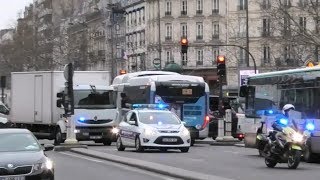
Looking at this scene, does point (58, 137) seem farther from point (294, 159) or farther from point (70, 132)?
point (294, 159)

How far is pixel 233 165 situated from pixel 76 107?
15108 millimetres

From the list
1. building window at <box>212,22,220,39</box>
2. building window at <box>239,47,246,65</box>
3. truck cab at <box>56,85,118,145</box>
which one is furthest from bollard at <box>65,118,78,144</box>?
building window at <box>212,22,220,39</box>

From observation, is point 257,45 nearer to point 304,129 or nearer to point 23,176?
point 304,129

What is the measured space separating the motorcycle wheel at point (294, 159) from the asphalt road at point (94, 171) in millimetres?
3900

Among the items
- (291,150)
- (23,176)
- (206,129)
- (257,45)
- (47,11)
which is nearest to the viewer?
(23,176)

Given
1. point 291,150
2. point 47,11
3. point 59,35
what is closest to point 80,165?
point 291,150

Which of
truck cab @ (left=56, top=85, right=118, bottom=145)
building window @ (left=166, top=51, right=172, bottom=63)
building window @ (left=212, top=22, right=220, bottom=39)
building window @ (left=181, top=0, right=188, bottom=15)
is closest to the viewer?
truck cab @ (left=56, top=85, right=118, bottom=145)

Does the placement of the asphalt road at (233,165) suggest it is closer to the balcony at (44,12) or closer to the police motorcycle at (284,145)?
the police motorcycle at (284,145)

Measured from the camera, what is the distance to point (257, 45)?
98375 millimetres

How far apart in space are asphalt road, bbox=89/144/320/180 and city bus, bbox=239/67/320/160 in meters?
0.88

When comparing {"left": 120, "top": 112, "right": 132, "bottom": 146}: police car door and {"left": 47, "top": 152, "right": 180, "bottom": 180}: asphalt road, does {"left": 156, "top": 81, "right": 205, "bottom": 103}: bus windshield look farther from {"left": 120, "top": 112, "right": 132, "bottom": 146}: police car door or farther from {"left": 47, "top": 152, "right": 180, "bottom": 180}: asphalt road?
{"left": 47, "top": 152, "right": 180, "bottom": 180}: asphalt road

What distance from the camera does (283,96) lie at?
25094 millimetres

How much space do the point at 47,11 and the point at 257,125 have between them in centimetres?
12986

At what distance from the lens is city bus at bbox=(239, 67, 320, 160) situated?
74.8 ft
